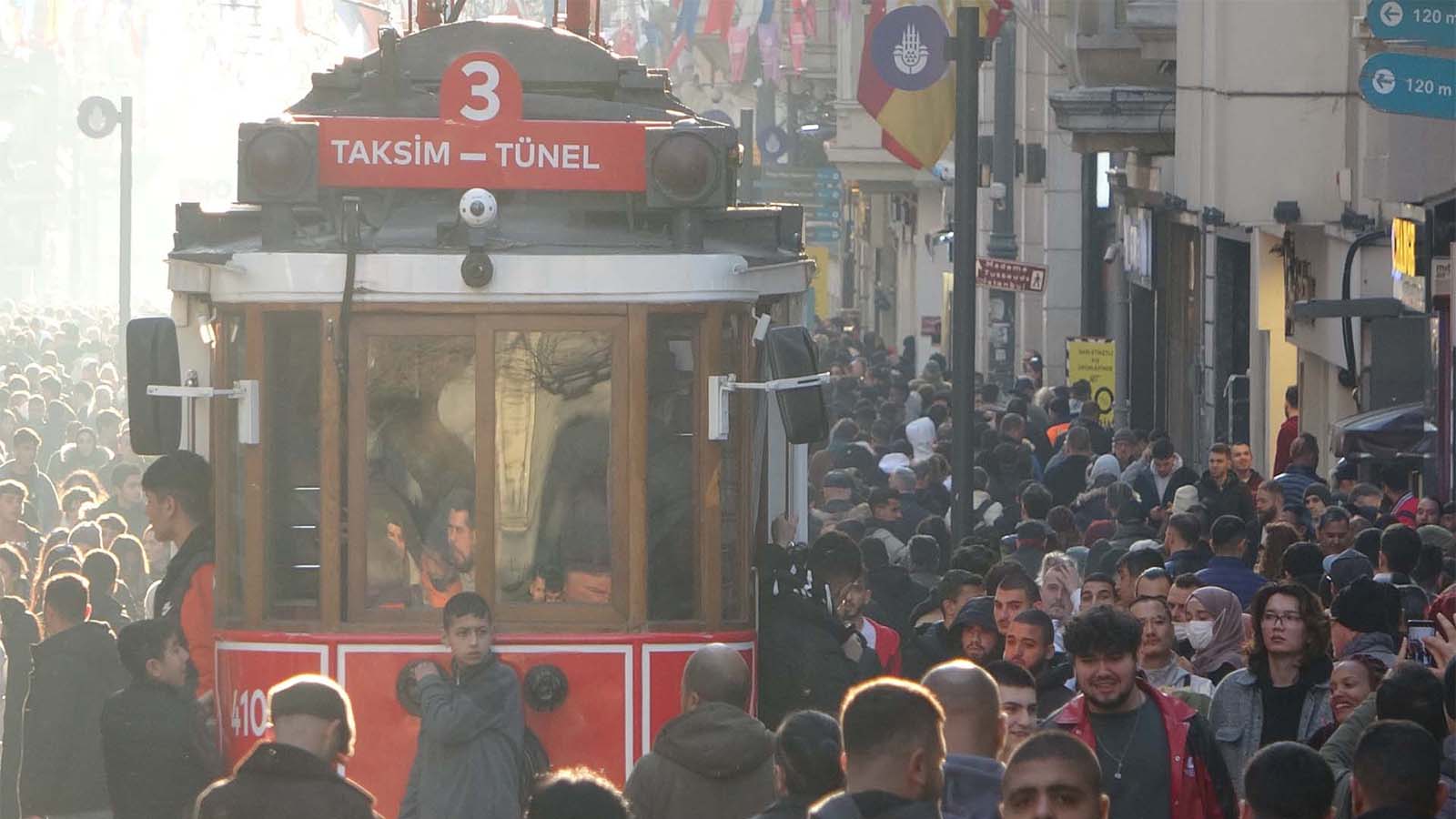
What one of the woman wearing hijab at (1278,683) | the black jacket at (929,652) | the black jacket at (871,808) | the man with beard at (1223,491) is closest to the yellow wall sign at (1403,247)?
the man with beard at (1223,491)

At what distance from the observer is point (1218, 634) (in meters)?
9.70

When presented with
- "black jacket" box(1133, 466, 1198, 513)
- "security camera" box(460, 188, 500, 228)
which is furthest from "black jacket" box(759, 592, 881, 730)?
"black jacket" box(1133, 466, 1198, 513)

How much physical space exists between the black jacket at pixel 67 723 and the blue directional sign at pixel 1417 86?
4.93 metres

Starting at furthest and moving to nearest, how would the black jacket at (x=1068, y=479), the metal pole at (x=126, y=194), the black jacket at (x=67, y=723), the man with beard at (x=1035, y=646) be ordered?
the metal pole at (x=126, y=194) < the black jacket at (x=1068, y=479) < the black jacket at (x=67, y=723) < the man with beard at (x=1035, y=646)

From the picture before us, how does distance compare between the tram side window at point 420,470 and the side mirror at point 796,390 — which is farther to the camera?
the tram side window at point 420,470

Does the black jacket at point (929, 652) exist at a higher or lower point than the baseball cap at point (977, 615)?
lower

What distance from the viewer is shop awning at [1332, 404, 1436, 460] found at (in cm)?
1714

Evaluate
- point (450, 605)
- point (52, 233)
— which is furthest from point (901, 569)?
point (52, 233)

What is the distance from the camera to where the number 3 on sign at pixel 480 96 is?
9.36m

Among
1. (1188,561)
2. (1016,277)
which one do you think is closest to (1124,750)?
(1188,561)

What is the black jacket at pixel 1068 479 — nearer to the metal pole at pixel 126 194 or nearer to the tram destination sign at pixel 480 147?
the tram destination sign at pixel 480 147

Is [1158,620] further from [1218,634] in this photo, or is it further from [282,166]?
[282,166]

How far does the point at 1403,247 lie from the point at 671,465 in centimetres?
990

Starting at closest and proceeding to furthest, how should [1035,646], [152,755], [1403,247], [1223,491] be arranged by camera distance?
[152,755], [1035,646], [1223,491], [1403,247]
